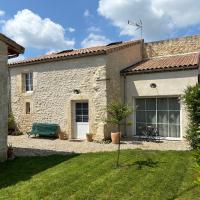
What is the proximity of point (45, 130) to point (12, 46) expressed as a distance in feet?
23.0

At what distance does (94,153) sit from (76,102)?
17.2 feet

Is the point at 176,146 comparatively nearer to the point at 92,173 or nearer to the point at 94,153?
the point at 94,153

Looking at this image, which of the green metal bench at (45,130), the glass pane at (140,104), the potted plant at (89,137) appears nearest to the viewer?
the potted plant at (89,137)

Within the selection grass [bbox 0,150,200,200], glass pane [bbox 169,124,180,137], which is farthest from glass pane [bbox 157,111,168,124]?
grass [bbox 0,150,200,200]

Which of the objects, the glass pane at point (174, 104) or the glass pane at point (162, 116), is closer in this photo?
the glass pane at point (174, 104)

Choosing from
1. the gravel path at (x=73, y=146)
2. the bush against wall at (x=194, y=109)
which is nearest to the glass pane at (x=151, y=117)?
the gravel path at (x=73, y=146)

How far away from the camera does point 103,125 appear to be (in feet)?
49.8

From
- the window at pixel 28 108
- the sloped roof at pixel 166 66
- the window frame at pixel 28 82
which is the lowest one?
the window at pixel 28 108

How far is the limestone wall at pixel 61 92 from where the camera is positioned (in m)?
15.4

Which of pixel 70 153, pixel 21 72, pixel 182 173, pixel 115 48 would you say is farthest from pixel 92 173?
pixel 21 72

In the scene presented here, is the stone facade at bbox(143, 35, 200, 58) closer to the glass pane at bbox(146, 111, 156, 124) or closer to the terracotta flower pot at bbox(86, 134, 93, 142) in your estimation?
the glass pane at bbox(146, 111, 156, 124)

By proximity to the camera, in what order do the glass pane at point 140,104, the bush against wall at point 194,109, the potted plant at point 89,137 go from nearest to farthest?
1. the bush against wall at point 194,109
2. the potted plant at point 89,137
3. the glass pane at point 140,104

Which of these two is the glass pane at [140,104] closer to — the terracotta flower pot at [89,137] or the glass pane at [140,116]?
the glass pane at [140,116]

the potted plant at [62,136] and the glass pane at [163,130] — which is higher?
the glass pane at [163,130]
